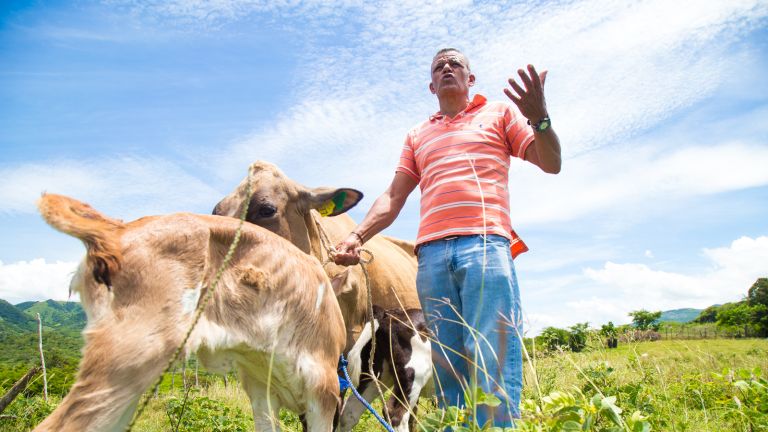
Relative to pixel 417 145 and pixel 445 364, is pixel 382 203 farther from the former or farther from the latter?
pixel 445 364

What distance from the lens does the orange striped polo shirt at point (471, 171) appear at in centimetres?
357

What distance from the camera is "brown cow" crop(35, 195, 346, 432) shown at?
2.33m

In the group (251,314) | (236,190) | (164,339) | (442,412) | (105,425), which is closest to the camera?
(442,412)

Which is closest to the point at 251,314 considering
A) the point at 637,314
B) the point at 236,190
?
the point at 236,190

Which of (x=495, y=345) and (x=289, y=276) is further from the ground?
(x=289, y=276)

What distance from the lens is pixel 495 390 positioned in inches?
124

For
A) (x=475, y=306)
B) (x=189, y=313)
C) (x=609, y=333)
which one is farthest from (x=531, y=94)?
(x=609, y=333)

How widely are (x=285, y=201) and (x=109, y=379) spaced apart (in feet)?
12.6

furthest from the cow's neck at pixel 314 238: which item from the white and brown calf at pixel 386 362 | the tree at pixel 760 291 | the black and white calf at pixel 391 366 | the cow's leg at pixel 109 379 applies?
the tree at pixel 760 291

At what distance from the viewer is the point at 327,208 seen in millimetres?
6203

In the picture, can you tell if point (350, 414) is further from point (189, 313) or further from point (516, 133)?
point (516, 133)

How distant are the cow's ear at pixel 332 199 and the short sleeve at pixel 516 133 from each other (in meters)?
2.52

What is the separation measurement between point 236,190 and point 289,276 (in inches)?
120

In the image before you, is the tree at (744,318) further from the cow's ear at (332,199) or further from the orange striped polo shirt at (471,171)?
the orange striped polo shirt at (471,171)
